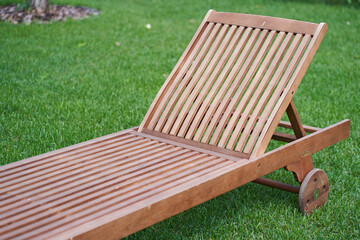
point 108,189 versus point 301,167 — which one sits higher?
point 301,167

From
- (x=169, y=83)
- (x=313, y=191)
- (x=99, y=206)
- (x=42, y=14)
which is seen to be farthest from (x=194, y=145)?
(x=42, y=14)

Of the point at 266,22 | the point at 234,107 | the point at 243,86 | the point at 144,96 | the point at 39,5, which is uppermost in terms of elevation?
the point at 266,22

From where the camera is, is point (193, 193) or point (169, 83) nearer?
point (193, 193)

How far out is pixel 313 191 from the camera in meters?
3.06

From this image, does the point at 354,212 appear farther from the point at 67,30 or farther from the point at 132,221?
the point at 67,30

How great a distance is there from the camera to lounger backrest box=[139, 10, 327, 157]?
2.98 metres

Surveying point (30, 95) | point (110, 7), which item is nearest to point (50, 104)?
point (30, 95)

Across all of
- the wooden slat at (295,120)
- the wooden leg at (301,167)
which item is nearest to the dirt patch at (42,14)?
the wooden slat at (295,120)

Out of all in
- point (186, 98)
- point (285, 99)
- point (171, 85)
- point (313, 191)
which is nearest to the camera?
point (285, 99)

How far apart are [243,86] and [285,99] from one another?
34 cm

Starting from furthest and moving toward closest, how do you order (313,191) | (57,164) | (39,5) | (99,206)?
1. (39,5)
2. (313,191)
3. (57,164)
4. (99,206)

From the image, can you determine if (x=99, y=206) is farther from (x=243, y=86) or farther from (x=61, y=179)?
(x=243, y=86)

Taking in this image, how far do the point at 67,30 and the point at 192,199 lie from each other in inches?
223

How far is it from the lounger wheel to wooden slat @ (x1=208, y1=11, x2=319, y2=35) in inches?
33.3
